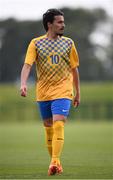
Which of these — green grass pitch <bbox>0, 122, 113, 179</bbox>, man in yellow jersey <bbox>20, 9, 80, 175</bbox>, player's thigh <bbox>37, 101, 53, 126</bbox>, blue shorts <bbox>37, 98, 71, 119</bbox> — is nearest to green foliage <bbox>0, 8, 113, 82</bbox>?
green grass pitch <bbox>0, 122, 113, 179</bbox>

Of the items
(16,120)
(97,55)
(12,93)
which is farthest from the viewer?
(97,55)

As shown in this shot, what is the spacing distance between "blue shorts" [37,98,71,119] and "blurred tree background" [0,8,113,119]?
2529 inches

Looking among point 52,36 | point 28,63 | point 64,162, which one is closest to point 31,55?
point 28,63

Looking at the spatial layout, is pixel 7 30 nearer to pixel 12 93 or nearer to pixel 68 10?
pixel 68 10

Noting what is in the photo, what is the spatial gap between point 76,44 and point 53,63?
70.9 m

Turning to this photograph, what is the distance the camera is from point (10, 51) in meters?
84.2

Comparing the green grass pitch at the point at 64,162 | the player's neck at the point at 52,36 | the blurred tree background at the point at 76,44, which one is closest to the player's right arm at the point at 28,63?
the player's neck at the point at 52,36

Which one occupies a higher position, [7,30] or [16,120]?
[16,120]

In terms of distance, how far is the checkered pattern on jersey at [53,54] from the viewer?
12.8 metres

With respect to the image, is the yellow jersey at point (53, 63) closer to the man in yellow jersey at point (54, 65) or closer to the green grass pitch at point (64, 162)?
the man in yellow jersey at point (54, 65)

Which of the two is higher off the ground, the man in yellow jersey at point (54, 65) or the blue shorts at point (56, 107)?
the man in yellow jersey at point (54, 65)

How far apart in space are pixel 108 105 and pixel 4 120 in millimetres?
6718

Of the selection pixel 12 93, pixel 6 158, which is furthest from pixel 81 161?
pixel 12 93

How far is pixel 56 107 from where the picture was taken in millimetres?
12602
